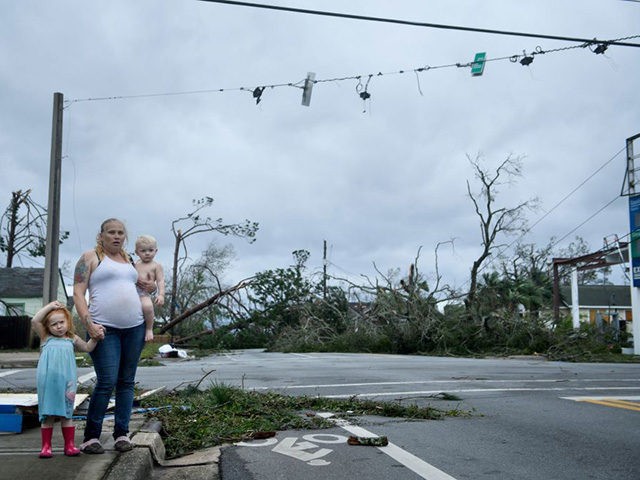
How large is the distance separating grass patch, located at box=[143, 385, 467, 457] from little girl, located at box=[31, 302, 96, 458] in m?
1.04

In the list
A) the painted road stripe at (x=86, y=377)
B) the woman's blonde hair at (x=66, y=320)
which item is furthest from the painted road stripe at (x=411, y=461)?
the painted road stripe at (x=86, y=377)

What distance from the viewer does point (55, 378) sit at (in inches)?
180

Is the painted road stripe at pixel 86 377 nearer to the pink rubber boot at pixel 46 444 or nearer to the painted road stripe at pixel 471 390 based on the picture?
the painted road stripe at pixel 471 390

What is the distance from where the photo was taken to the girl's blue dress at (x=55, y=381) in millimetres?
4506

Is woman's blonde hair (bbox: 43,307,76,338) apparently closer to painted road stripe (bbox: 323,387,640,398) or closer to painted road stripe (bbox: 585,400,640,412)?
painted road stripe (bbox: 323,387,640,398)

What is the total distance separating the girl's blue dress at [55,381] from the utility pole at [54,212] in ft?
22.1

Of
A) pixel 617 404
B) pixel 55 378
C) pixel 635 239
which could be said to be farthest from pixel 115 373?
pixel 635 239

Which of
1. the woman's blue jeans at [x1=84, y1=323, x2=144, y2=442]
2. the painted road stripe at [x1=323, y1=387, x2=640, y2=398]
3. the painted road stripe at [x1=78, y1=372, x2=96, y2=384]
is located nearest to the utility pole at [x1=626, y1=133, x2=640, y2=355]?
the painted road stripe at [x1=323, y1=387, x2=640, y2=398]

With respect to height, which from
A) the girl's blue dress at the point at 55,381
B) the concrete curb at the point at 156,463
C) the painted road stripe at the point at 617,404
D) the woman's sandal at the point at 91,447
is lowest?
the concrete curb at the point at 156,463

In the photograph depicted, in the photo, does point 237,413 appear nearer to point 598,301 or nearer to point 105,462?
point 105,462

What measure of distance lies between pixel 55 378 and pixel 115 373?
41 cm

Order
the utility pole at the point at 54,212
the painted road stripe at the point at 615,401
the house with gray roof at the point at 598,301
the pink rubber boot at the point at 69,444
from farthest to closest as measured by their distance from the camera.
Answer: the house with gray roof at the point at 598,301
the utility pole at the point at 54,212
the painted road stripe at the point at 615,401
the pink rubber boot at the point at 69,444

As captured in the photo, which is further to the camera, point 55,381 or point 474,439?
point 474,439

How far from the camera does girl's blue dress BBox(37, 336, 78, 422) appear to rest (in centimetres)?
451
